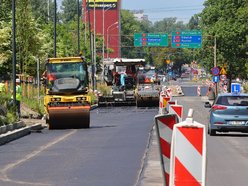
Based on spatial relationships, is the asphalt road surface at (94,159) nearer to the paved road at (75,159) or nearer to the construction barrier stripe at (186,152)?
the paved road at (75,159)

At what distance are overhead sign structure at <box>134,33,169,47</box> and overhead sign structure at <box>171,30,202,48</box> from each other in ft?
4.89

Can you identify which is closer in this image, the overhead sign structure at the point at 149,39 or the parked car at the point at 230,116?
the parked car at the point at 230,116

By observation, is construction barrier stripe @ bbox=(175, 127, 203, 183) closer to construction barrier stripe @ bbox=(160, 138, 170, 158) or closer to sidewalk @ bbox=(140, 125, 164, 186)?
construction barrier stripe @ bbox=(160, 138, 170, 158)

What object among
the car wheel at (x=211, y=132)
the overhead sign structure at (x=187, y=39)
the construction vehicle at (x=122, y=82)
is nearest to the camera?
the car wheel at (x=211, y=132)

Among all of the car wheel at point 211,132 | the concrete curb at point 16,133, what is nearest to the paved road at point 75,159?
the concrete curb at point 16,133

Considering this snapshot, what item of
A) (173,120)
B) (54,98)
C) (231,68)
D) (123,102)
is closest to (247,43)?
(231,68)

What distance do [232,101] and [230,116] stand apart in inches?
33.6

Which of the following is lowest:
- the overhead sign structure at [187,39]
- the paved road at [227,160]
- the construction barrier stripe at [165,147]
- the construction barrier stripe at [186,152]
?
the paved road at [227,160]

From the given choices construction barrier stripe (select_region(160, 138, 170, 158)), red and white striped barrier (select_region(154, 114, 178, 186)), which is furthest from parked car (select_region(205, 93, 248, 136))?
construction barrier stripe (select_region(160, 138, 170, 158))

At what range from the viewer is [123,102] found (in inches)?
2475

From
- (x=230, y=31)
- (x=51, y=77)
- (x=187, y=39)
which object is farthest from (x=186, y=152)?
(x=187, y=39)

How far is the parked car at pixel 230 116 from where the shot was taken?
2844cm

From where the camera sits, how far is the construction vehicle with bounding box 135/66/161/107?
58.5 meters

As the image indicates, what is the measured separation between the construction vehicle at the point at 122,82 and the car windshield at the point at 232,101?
106 feet
